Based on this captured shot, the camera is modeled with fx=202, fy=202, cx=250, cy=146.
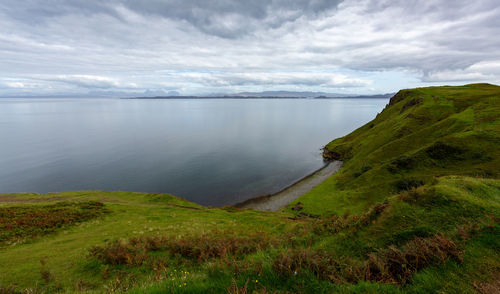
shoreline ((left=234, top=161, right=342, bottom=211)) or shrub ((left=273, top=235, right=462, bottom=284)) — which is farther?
shoreline ((left=234, top=161, right=342, bottom=211))

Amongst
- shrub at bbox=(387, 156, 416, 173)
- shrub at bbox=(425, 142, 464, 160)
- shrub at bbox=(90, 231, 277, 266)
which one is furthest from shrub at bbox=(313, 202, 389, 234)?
shrub at bbox=(425, 142, 464, 160)

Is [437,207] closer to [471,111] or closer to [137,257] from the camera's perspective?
[137,257]

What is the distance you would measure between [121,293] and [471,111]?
77923 mm

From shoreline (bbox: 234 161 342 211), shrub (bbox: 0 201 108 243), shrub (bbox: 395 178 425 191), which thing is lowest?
shoreline (bbox: 234 161 342 211)

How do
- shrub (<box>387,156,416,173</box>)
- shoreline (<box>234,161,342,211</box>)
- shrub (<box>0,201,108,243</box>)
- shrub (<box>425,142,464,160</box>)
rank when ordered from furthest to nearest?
1. shoreline (<box>234,161,342,211</box>)
2. shrub (<box>387,156,416,173</box>)
3. shrub (<box>425,142,464,160</box>)
4. shrub (<box>0,201,108,243</box>)

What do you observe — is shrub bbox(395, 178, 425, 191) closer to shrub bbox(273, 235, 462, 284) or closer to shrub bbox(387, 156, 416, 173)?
shrub bbox(387, 156, 416, 173)

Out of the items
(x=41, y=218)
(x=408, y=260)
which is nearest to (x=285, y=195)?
(x=41, y=218)

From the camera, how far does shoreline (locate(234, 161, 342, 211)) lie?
1872 inches

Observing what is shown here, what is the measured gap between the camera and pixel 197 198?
5166 cm

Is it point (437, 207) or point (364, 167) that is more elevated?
point (437, 207)

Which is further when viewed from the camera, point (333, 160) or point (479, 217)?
point (333, 160)

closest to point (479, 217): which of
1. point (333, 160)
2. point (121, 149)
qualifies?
point (333, 160)

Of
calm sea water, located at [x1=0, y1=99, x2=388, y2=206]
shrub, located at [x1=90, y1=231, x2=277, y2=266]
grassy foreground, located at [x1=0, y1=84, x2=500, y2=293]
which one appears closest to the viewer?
grassy foreground, located at [x1=0, y1=84, x2=500, y2=293]

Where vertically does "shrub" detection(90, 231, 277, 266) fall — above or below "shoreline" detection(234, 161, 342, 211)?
above
